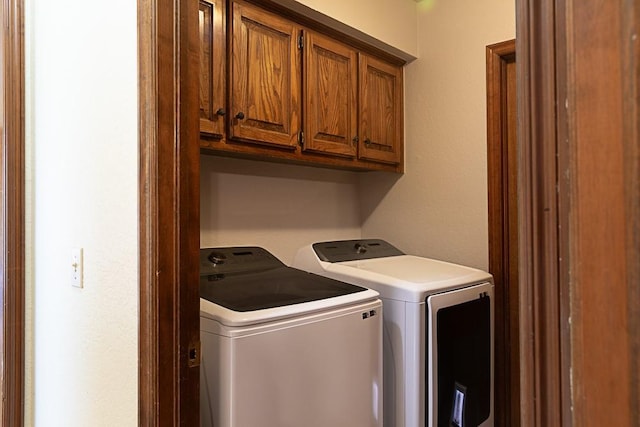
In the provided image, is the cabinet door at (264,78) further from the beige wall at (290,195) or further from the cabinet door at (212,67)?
the beige wall at (290,195)

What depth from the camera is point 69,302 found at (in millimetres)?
1203

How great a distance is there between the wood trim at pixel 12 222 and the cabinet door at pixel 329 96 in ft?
3.55

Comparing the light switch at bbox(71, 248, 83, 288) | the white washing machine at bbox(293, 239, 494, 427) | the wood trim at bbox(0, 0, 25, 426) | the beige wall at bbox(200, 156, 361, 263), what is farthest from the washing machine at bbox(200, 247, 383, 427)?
the wood trim at bbox(0, 0, 25, 426)

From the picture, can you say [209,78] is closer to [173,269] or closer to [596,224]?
[173,269]

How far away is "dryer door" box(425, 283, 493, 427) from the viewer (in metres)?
1.62

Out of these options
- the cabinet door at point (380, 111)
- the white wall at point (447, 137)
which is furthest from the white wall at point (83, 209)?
the white wall at point (447, 137)

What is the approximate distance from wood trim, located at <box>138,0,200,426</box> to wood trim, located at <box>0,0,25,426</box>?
69cm

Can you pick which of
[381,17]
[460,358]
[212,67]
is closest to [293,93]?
[212,67]

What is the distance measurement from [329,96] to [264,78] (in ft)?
1.27

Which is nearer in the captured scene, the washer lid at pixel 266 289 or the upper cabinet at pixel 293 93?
the washer lid at pixel 266 289

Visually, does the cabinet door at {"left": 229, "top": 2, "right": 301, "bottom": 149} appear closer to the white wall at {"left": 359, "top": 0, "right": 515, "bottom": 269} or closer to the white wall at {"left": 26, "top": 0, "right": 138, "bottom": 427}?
the white wall at {"left": 26, "top": 0, "right": 138, "bottom": 427}

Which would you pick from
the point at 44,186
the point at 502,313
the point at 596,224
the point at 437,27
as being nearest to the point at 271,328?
the point at 44,186

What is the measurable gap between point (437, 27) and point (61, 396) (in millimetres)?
2343

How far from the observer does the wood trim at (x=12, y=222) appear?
1327 millimetres
